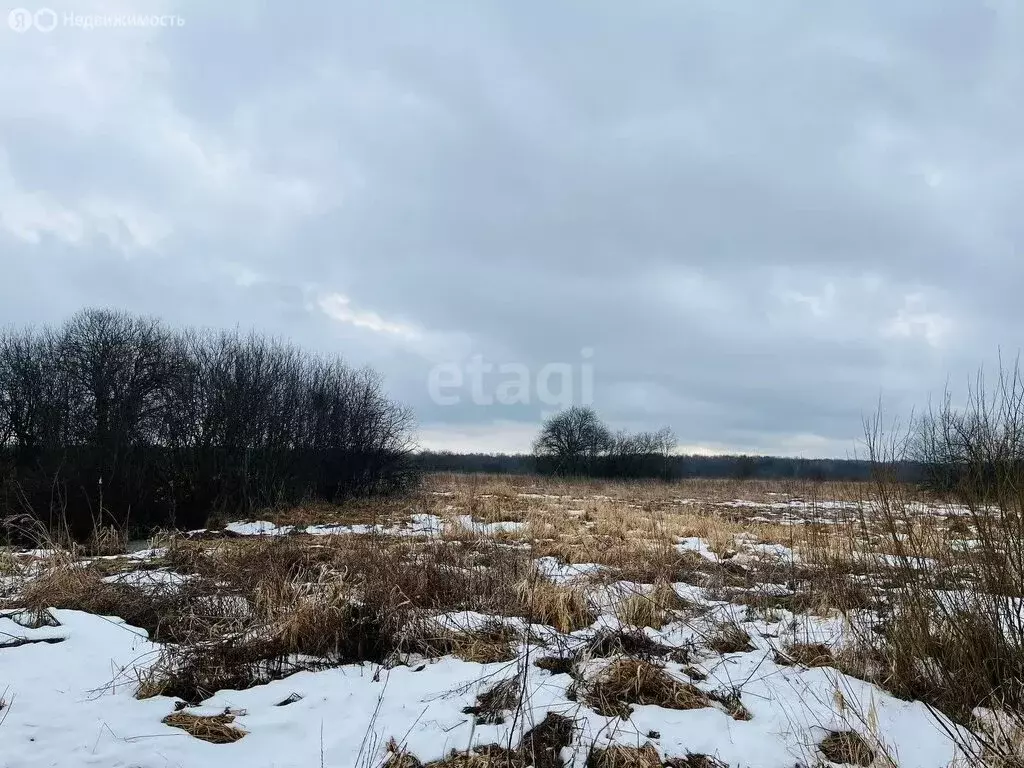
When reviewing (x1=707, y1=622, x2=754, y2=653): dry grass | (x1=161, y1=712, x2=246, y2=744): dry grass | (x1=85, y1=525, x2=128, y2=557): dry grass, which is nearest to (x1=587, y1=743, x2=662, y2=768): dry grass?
(x1=707, y1=622, x2=754, y2=653): dry grass

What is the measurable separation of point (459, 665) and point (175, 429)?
15.6 meters

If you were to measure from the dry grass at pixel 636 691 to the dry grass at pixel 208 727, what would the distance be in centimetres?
201

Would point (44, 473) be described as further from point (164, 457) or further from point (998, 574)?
point (998, 574)

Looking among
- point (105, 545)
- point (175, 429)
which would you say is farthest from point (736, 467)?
point (105, 545)

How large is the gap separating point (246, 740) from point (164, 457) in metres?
14.9

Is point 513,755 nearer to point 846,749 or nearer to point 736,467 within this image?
point 846,749

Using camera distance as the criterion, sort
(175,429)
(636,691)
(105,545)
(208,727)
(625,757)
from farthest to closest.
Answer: (175,429), (105,545), (636,691), (208,727), (625,757)

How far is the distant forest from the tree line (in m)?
3.61

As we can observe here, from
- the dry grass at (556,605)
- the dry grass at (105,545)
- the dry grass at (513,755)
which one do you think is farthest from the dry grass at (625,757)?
the dry grass at (105,545)

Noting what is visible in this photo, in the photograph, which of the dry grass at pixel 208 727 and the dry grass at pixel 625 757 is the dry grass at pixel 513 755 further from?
the dry grass at pixel 208 727

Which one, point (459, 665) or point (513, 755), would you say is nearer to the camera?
point (513, 755)

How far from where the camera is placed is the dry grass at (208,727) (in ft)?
10.7

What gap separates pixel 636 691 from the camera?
3.60m

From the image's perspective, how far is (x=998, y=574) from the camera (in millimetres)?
3330
